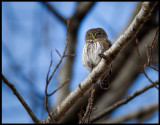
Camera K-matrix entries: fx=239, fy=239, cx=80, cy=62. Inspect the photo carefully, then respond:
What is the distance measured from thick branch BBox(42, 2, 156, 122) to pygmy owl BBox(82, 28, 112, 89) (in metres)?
1.16

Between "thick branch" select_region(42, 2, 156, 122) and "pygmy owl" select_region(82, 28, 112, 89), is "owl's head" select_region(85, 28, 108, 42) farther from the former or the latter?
"thick branch" select_region(42, 2, 156, 122)

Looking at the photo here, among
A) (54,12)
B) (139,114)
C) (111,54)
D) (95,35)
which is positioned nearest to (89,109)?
(111,54)

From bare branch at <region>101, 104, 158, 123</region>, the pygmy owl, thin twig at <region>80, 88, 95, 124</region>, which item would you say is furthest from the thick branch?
bare branch at <region>101, 104, 158, 123</region>

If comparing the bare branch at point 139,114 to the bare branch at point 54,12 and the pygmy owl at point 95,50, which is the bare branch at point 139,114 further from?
Result: the bare branch at point 54,12

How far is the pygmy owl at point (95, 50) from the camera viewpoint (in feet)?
13.6

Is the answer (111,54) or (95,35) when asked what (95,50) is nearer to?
(95,35)

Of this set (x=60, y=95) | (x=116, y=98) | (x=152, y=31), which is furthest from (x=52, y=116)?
(x=152, y=31)

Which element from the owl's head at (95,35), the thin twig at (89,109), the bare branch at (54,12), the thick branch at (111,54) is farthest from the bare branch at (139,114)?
the thin twig at (89,109)

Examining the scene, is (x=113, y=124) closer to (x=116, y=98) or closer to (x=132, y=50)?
(x=116, y=98)

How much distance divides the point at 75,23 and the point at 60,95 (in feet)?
6.43

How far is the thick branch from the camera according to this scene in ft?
7.59

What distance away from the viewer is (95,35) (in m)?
4.68

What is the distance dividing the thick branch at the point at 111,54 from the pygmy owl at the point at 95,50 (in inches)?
45.6

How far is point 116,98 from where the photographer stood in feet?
22.5
